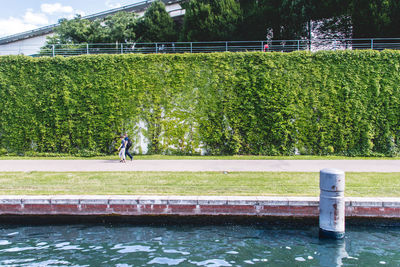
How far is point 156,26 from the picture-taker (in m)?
27.9

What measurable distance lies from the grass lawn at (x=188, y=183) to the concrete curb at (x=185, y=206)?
3.03 ft

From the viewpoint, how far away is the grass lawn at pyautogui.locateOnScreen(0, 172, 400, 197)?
8617mm

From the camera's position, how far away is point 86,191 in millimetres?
8789

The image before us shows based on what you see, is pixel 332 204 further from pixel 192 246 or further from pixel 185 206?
pixel 185 206

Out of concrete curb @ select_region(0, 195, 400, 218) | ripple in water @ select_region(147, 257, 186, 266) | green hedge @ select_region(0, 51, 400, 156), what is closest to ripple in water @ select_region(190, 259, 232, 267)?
ripple in water @ select_region(147, 257, 186, 266)

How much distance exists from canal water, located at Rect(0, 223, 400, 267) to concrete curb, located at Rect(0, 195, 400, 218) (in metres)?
0.30

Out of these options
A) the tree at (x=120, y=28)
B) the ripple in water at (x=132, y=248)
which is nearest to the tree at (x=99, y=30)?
the tree at (x=120, y=28)

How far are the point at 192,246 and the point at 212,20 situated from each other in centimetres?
2139

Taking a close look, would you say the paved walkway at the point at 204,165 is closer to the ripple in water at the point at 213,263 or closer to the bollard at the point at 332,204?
the bollard at the point at 332,204

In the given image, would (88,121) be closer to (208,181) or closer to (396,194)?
(208,181)

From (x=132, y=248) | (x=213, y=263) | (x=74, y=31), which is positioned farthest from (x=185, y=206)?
(x=74, y=31)

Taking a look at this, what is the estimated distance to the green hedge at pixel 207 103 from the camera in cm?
1578

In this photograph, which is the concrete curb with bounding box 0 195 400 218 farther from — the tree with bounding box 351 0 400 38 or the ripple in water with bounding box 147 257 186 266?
the tree with bounding box 351 0 400 38

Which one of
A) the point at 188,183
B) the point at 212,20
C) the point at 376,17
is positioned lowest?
the point at 188,183
